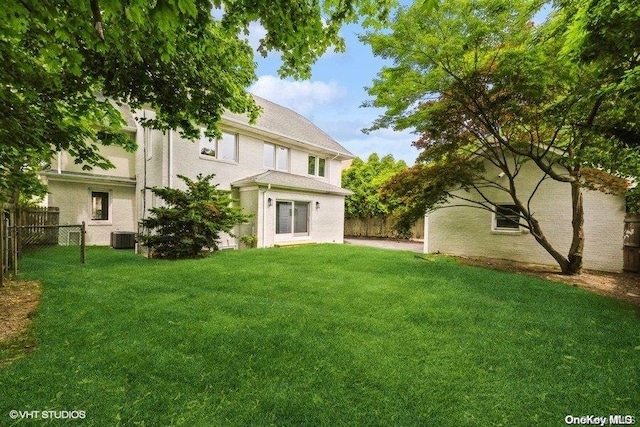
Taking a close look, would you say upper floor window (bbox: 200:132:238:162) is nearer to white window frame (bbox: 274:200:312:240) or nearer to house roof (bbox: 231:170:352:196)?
house roof (bbox: 231:170:352:196)

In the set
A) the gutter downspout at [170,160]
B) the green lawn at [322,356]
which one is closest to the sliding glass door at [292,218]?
the gutter downspout at [170,160]

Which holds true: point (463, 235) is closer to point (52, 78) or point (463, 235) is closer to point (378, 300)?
point (378, 300)

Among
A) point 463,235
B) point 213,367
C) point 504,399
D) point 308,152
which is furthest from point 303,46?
point 308,152

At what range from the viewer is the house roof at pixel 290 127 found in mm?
14108

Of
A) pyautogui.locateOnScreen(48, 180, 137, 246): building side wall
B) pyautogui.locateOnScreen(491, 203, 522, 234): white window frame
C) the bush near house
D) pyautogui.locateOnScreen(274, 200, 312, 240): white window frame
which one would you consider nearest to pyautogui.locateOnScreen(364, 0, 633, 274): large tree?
pyautogui.locateOnScreen(491, 203, 522, 234): white window frame

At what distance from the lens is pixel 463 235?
12.6 metres

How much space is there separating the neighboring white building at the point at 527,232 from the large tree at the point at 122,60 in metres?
8.54

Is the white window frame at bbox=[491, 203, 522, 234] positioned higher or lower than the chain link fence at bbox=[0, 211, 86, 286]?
higher

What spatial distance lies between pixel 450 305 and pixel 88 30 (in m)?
6.17

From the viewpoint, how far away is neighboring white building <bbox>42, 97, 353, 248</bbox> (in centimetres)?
1228

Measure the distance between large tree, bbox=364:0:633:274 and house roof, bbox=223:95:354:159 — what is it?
23.8ft

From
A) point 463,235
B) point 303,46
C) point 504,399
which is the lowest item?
point 504,399

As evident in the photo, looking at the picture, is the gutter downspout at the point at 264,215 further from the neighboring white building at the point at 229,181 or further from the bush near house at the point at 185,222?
the bush near house at the point at 185,222

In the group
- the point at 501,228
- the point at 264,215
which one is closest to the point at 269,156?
the point at 264,215
